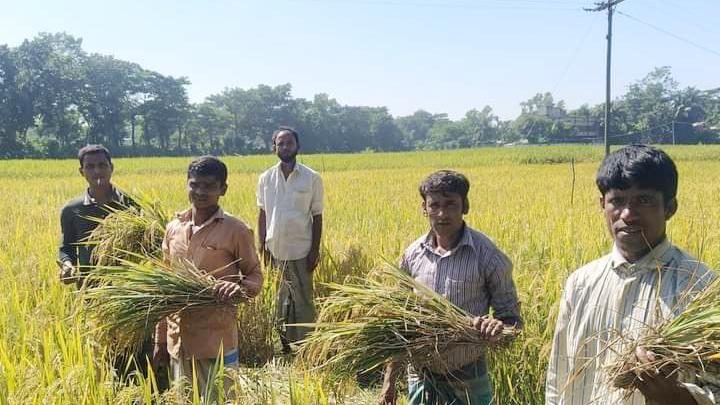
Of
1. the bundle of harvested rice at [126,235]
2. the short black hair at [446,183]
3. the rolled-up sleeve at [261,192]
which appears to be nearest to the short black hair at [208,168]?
the bundle of harvested rice at [126,235]

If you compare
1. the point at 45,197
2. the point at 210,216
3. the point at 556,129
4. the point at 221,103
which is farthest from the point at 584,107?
the point at 210,216

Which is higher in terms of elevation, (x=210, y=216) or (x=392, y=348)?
(x=210, y=216)

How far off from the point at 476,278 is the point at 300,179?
2.04 metres

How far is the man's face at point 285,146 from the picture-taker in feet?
11.9

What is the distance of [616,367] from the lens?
122 cm

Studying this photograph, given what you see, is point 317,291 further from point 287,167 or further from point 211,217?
point 211,217

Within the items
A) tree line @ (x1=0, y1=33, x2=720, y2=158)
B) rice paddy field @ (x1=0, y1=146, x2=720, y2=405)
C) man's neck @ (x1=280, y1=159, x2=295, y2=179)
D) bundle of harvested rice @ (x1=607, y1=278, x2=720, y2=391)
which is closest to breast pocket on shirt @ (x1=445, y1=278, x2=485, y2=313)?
rice paddy field @ (x1=0, y1=146, x2=720, y2=405)

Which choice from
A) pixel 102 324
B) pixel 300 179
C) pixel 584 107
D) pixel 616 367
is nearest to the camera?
pixel 616 367

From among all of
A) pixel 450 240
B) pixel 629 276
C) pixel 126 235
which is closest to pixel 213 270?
pixel 126 235

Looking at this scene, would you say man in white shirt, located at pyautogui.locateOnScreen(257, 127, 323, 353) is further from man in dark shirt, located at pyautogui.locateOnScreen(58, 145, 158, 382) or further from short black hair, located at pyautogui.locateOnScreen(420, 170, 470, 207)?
short black hair, located at pyautogui.locateOnScreen(420, 170, 470, 207)

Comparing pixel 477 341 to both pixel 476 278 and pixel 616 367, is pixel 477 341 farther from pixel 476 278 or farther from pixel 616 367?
pixel 616 367

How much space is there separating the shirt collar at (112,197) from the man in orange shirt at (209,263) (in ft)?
3.37

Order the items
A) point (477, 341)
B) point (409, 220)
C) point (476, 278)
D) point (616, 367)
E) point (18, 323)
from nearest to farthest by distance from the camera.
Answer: point (616, 367), point (477, 341), point (476, 278), point (18, 323), point (409, 220)

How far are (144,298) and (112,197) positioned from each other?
4.17 feet
